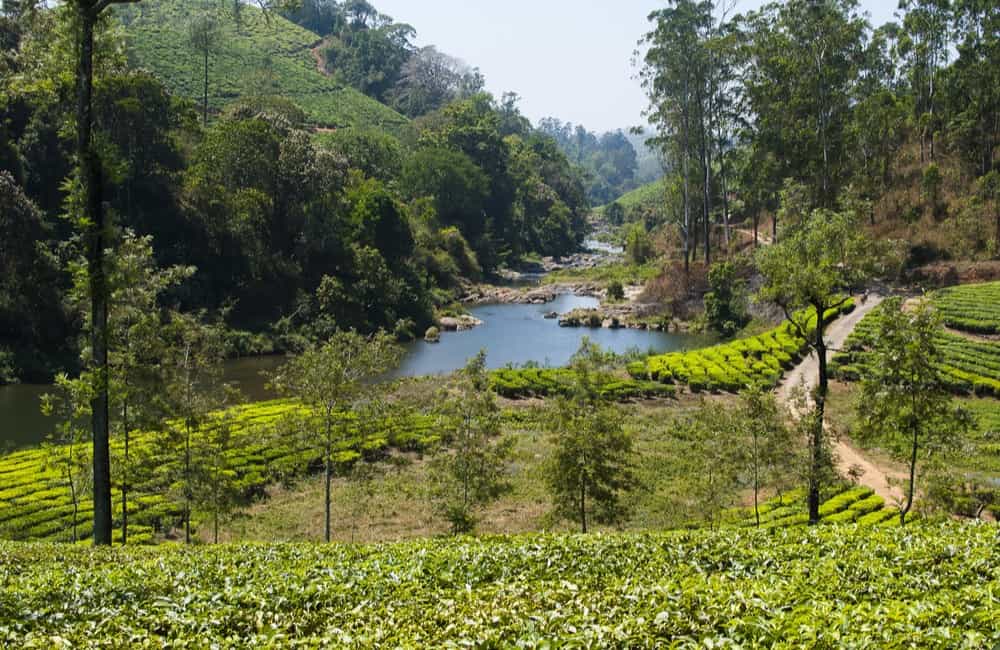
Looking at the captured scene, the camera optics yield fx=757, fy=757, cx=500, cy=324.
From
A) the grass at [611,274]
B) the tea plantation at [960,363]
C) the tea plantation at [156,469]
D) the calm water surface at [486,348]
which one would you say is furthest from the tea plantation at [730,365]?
the grass at [611,274]

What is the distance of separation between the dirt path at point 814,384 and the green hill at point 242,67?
7256 centimetres

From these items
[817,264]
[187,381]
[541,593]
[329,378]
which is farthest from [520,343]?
[541,593]

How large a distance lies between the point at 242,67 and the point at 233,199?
200 feet

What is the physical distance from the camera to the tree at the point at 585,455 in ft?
67.1

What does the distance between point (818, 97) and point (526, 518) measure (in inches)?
1857

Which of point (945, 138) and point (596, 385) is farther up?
point (945, 138)

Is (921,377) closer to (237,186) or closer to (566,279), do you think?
(237,186)

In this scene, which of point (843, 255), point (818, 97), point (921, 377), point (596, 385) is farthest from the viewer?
point (818, 97)

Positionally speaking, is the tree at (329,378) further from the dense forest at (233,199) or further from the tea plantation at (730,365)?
the tea plantation at (730,365)

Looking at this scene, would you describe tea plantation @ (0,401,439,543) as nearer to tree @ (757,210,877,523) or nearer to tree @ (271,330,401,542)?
tree @ (271,330,401,542)

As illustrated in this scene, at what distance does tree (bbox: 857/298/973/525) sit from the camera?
62.3ft

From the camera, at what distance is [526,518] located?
1015 inches

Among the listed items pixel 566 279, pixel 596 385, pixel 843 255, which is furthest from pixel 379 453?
pixel 566 279

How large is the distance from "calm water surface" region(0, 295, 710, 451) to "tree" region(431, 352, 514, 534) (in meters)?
22.3
